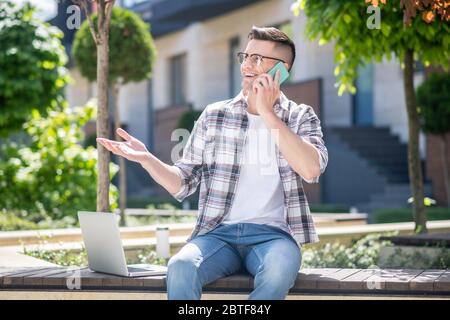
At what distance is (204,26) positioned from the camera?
953 inches

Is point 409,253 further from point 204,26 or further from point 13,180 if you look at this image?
point 204,26

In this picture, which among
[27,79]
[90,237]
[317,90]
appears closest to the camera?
[90,237]

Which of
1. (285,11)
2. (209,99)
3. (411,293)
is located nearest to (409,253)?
(411,293)

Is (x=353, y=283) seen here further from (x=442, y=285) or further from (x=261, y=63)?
(x=261, y=63)

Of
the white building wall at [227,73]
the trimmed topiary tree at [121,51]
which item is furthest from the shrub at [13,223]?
the white building wall at [227,73]

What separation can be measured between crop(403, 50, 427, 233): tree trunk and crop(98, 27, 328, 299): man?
3567 mm

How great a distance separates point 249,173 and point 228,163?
117 millimetres

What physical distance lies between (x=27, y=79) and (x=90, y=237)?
7.53m

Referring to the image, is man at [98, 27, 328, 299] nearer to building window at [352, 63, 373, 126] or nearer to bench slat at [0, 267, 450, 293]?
bench slat at [0, 267, 450, 293]

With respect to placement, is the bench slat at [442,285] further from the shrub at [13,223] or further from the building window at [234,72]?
the building window at [234,72]

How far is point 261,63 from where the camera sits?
4.21 metres

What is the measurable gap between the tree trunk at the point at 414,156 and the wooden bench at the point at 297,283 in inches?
129

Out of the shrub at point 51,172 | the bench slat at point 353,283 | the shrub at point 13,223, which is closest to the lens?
the bench slat at point 353,283

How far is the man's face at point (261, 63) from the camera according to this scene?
4.21m
